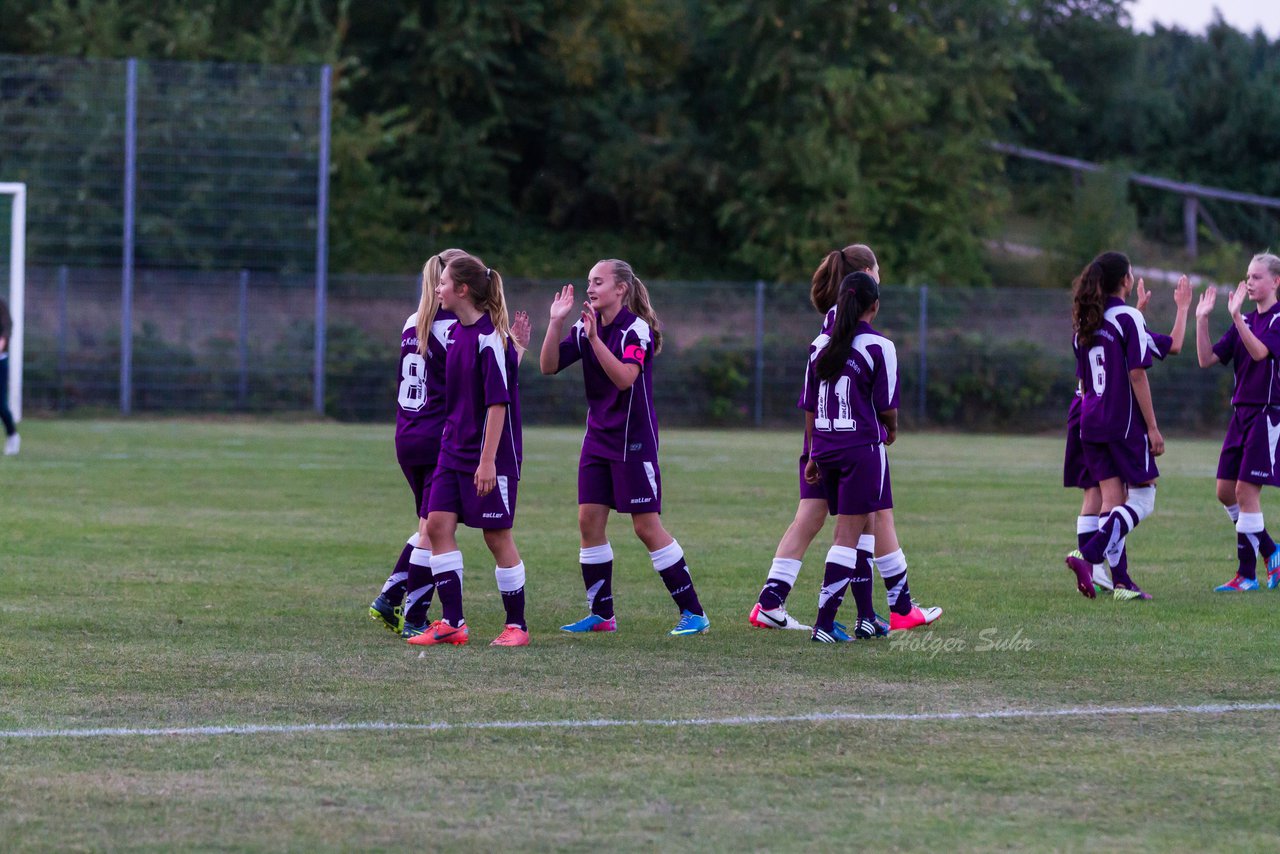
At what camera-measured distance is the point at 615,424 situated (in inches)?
293

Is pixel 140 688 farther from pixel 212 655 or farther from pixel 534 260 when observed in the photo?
pixel 534 260

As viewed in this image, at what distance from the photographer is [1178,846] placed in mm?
A: 4188

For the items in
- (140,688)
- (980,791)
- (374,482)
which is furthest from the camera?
(374,482)

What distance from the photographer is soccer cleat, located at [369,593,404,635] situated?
7.62 metres

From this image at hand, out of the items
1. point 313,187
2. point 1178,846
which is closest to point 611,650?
point 1178,846

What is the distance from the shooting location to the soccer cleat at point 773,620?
769cm

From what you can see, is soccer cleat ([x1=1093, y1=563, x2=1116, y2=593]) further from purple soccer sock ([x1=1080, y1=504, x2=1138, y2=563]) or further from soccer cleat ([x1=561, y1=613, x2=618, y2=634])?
soccer cleat ([x1=561, y1=613, x2=618, y2=634])

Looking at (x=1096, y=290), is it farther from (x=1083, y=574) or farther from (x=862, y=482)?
(x=862, y=482)

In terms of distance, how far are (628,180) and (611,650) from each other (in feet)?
110

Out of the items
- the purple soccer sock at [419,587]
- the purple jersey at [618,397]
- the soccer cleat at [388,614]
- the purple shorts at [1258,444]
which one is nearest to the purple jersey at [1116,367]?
the purple shorts at [1258,444]

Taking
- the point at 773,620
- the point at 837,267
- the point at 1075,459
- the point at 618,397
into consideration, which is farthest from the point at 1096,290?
the point at 618,397

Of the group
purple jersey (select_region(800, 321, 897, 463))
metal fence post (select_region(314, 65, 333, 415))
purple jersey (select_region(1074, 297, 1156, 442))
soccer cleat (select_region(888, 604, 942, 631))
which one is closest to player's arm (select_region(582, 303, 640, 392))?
purple jersey (select_region(800, 321, 897, 463))

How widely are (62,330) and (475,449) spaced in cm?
2223

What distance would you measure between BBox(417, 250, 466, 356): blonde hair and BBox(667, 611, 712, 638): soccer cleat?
5.53 feet
